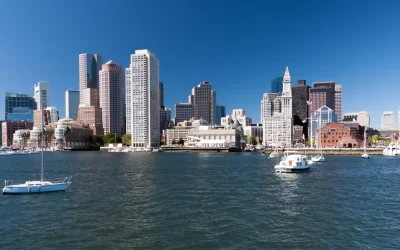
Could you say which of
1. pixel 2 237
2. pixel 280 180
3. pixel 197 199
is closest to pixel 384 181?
pixel 280 180

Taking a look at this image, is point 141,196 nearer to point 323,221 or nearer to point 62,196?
point 62,196

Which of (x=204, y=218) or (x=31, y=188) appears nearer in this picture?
(x=204, y=218)

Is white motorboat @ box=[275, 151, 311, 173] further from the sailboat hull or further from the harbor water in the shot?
the sailboat hull

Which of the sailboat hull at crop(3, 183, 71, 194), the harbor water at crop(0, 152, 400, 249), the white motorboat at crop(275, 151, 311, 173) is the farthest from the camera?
the white motorboat at crop(275, 151, 311, 173)

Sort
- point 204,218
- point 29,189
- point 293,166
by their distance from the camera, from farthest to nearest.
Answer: point 293,166 → point 29,189 → point 204,218

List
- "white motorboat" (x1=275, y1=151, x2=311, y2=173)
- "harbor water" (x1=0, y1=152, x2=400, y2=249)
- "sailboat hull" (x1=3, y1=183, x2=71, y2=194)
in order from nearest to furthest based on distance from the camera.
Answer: "harbor water" (x1=0, y1=152, x2=400, y2=249)
"sailboat hull" (x1=3, y1=183, x2=71, y2=194)
"white motorboat" (x1=275, y1=151, x2=311, y2=173)

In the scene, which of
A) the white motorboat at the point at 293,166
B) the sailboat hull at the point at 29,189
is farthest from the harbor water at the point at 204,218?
the white motorboat at the point at 293,166

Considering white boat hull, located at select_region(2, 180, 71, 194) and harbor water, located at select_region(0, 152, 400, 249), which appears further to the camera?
white boat hull, located at select_region(2, 180, 71, 194)

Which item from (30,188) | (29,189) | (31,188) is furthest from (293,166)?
(29,189)

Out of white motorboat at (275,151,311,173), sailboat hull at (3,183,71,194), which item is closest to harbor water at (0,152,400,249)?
sailboat hull at (3,183,71,194)

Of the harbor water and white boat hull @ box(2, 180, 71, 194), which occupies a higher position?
white boat hull @ box(2, 180, 71, 194)

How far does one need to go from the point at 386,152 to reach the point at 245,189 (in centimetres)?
15838

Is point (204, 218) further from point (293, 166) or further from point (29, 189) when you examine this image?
point (293, 166)

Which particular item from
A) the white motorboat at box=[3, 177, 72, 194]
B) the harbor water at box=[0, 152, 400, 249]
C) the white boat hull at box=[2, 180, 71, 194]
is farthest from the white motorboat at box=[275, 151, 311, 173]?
the white motorboat at box=[3, 177, 72, 194]
